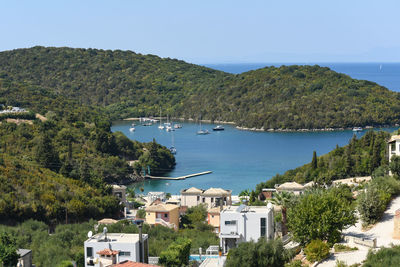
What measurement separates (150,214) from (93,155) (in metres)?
27.6

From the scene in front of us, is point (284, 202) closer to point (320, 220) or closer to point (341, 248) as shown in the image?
point (320, 220)

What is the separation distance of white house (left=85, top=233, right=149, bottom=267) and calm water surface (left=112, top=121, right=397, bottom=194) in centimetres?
3065

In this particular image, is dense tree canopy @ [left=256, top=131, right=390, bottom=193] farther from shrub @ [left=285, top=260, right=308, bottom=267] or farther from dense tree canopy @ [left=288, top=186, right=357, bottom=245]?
shrub @ [left=285, top=260, right=308, bottom=267]

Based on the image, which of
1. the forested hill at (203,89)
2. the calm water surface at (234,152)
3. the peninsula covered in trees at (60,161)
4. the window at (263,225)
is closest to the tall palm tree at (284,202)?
the window at (263,225)

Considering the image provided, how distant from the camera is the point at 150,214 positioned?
29266mm

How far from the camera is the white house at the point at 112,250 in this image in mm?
16647

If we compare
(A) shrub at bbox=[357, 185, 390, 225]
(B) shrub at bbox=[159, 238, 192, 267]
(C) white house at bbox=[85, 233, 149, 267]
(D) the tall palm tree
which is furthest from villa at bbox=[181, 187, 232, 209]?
(C) white house at bbox=[85, 233, 149, 267]

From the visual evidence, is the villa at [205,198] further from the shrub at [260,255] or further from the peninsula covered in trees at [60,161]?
the shrub at [260,255]

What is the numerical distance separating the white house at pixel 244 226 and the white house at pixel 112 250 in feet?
9.19

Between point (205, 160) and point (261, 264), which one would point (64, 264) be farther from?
point (205, 160)

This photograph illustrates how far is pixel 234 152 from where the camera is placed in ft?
245

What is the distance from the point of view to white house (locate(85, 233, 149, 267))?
16.6 m

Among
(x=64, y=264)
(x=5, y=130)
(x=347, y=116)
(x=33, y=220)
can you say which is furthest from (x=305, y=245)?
(x=347, y=116)

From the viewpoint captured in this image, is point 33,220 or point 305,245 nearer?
point 305,245
